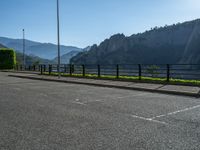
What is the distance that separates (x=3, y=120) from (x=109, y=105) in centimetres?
383

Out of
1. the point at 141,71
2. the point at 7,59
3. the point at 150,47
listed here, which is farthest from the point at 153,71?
the point at 150,47

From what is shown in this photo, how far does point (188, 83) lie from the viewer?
54.4 feet

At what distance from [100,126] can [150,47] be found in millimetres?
138791

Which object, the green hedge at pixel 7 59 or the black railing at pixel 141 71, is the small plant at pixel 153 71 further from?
the green hedge at pixel 7 59

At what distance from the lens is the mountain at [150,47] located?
411 ft

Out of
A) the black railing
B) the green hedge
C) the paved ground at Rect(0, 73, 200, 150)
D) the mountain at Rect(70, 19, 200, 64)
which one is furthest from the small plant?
the mountain at Rect(70, 19, 200, 64)

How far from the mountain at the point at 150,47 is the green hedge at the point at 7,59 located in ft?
208

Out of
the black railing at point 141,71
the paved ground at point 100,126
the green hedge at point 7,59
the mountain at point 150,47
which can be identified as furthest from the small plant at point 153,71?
the mountain at point 150,47

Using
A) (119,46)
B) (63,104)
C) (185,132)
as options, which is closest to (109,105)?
(63,104)

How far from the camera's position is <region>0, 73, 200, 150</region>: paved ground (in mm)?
5484

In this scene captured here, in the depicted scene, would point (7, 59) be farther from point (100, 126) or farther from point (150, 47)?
point (150, 47)

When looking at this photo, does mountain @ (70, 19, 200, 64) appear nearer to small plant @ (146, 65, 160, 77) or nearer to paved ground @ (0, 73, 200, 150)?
small plant @ (146, 65, 160, 77)

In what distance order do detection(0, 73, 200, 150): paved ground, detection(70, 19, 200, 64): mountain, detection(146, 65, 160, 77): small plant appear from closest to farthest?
1. detection(0, 73, 200, 150): paved ground
2. detection(146, 65, 160, 77): small plant
3. detection(70, 19, 200, 64): mountain

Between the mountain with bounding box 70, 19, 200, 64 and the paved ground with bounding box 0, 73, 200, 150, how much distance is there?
110788 mm
